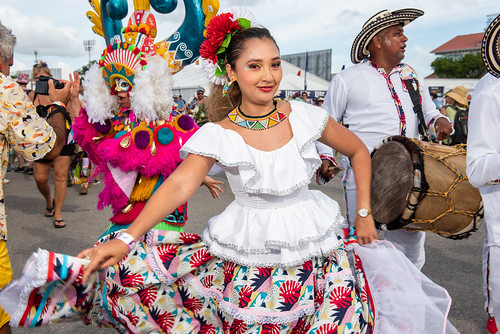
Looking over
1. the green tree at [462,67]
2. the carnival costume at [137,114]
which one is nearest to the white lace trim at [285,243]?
the carnival costume at [137,114]

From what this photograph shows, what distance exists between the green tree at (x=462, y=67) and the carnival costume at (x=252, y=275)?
79.2 meters

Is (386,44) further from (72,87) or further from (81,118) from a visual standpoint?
(72,87)

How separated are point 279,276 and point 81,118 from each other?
2276 millimetres

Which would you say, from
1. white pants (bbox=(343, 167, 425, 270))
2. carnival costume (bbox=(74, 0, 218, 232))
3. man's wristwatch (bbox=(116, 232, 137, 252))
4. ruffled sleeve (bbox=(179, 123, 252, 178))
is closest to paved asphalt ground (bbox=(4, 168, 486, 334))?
white pants (bbox=(343, 167, 425, 270))

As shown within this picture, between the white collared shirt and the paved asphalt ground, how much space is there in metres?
1.47

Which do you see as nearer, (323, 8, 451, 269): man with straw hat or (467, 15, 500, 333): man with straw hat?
(467, 15, 500, 333): man with straw hat

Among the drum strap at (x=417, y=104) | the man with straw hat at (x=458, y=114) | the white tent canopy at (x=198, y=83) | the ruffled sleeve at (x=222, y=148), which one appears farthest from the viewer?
the white tent canopy at (x=198, y=83)

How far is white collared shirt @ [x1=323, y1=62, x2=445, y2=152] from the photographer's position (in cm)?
331

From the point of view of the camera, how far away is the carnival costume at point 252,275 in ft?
5.87

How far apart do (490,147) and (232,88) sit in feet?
4.42

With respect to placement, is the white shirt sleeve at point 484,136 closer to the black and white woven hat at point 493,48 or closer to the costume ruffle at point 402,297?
the black and white woven hat at point 493,48

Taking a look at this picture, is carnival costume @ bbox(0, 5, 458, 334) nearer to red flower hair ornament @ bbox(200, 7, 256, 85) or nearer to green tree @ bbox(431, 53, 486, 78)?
red flower hair ornament @ bbox(200, 7, 256, 85)

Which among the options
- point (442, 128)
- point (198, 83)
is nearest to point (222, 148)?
point (442, 128)

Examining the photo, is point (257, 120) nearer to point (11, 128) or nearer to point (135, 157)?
point (135, 157)
